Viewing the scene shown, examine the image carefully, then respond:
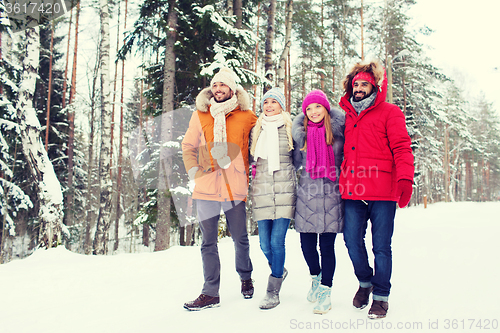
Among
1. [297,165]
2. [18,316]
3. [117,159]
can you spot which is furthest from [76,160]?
[297,165]

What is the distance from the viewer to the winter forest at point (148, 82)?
7.18m

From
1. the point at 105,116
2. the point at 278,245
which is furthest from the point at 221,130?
the point at 105,116

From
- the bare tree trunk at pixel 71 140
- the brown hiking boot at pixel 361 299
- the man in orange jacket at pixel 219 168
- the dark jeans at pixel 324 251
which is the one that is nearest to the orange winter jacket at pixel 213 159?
the man in orange jacket at pixel 219 168

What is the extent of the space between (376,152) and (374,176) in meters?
0.21

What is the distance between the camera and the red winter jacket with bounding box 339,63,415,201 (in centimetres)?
247

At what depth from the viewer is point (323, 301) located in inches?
99.3

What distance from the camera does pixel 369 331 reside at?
2.12 m

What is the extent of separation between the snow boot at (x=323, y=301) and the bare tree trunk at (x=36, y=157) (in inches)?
216

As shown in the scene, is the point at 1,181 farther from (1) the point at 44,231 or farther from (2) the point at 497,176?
(2) the point at 497,176

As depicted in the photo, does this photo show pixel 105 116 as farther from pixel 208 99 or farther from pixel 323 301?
pixel 323 301

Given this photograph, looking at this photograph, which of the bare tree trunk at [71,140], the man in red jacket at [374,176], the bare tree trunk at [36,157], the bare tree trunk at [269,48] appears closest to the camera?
the man in red jacket at [374,176]

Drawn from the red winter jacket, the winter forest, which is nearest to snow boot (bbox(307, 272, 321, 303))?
the red winter jacket

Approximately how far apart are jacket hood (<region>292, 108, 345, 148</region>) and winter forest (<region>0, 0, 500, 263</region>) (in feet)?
5.49

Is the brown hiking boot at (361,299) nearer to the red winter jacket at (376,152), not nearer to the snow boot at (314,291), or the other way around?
the snow boot at (314,291)
